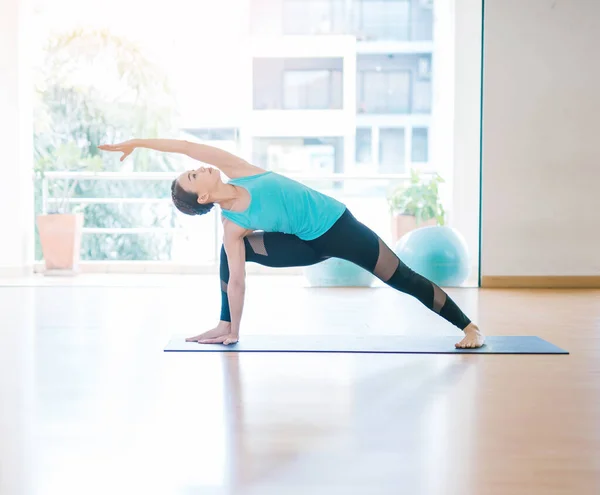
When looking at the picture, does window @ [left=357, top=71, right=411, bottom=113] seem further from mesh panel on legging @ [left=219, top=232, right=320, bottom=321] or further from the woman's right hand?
the woman's right hand

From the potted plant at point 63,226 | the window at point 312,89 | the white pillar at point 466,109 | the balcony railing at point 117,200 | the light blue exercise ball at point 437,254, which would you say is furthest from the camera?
the balcony railing at point 117,200

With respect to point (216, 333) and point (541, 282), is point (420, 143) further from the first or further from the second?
point (216, 333)

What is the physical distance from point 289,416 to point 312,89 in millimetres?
4319

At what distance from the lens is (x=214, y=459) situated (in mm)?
1550

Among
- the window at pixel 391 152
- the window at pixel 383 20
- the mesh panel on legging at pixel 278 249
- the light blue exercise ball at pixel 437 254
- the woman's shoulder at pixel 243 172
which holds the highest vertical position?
the window at pixel 383 20

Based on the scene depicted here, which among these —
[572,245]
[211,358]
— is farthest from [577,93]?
[211,358]

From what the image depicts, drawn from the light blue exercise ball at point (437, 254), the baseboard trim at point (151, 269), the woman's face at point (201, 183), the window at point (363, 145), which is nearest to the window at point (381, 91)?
the window at point (363, 145)

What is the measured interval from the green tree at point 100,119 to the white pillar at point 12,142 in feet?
1.06

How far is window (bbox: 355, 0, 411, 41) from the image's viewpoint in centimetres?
A: 594

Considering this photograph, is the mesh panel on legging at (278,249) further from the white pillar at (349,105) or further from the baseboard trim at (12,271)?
the baseboard trim at (12,271)

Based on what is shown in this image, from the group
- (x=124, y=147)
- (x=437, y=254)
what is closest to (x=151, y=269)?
(x=437, y=254)

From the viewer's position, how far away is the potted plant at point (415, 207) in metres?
5.80

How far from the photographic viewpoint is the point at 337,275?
5.26 meters

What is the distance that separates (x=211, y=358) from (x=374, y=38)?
13.1 feet
